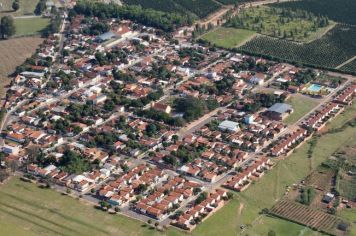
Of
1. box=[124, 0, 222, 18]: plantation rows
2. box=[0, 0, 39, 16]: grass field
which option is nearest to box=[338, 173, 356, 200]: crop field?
box=[124, 0, 222, 18]: plantation rows

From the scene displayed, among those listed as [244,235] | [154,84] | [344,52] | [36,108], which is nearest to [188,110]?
[154,84]

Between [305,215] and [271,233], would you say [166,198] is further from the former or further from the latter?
[305,215]

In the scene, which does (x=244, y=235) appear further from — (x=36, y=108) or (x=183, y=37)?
(x=183, y=37)

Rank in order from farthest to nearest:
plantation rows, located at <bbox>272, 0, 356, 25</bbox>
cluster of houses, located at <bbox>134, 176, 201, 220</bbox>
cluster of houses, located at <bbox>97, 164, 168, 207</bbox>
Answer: plantation rows, located at <bbox>272, 0, 356, 25</bbox>, cluster of houses, located at <bbox>97, 164, 168, 207</bbox>, cluster of houses, located at <bbox>134, 176, 201, 220</bbox>

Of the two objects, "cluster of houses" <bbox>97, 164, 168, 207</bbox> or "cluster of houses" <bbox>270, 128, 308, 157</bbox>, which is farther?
"cluster of houses" <bbox>270, 128, 308, 157</bbox>

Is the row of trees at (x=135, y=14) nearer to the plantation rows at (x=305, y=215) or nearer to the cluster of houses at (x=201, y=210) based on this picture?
the cluster of houses at (x=201, y=210)

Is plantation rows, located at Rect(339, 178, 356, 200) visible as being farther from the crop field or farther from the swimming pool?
the swimming pool

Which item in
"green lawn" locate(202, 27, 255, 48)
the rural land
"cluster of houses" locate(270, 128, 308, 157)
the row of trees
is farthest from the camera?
the row of trees

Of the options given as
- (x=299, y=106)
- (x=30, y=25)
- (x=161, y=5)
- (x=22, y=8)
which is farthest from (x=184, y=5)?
(x=299, y=106)
